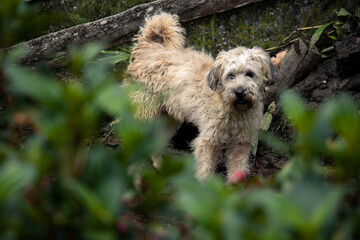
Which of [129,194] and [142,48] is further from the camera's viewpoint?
[142,48]

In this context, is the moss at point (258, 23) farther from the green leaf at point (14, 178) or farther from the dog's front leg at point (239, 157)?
the green leaf at point (14, 178)

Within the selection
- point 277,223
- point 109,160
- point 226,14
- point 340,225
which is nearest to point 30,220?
point 109,160

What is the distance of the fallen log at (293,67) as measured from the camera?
6426 millimetres

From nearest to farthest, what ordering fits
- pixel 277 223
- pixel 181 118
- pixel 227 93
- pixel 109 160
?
pixel 277 223
pixel 109 160
pixel 227 93
pixel 181 118

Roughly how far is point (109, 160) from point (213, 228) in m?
0.31

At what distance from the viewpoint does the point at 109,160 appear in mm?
1292

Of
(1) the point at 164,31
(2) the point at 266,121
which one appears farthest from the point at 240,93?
(1) the point at 164,31

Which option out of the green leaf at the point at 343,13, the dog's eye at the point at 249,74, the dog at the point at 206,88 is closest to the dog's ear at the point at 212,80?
the dog at the point at 206,88

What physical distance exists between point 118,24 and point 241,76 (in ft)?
7.19

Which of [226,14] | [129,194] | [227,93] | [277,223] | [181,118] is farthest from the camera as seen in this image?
[226,14]

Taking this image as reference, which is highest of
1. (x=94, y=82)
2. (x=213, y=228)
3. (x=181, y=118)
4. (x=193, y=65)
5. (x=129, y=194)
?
(x=94, y=82)

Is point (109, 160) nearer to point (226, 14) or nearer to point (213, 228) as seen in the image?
point (213, 228)

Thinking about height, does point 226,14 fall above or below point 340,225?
below

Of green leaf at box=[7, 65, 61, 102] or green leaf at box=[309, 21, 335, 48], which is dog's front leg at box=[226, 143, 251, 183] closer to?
green leaf at box=[309, 21, 335, 48]
